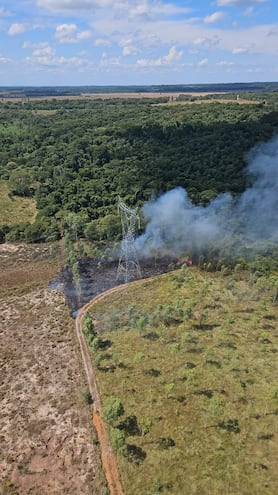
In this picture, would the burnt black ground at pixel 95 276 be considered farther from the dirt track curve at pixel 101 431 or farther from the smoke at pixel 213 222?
the dirt track curve at pixel 101 431

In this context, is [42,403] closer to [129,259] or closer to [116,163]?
[129,259]

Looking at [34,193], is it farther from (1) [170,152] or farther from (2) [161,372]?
(2) [161,372]

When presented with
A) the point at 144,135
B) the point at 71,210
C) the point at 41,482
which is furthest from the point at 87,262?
the point at 144,135

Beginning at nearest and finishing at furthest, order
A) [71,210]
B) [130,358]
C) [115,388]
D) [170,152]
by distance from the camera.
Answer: [115,388]
[130,358]
[71,210]
[170,152]

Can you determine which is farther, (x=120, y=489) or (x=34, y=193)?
(x=34, y=193)

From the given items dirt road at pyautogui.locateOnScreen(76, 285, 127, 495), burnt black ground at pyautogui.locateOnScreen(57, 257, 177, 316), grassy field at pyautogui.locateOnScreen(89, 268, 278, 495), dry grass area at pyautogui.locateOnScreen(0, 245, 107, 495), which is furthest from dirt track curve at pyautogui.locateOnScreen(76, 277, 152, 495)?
burnt black ground at pyautogui.locateOnScreen(57, 257, 177, 316)

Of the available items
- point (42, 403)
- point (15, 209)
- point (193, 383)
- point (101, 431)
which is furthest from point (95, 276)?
point (15, 209)
